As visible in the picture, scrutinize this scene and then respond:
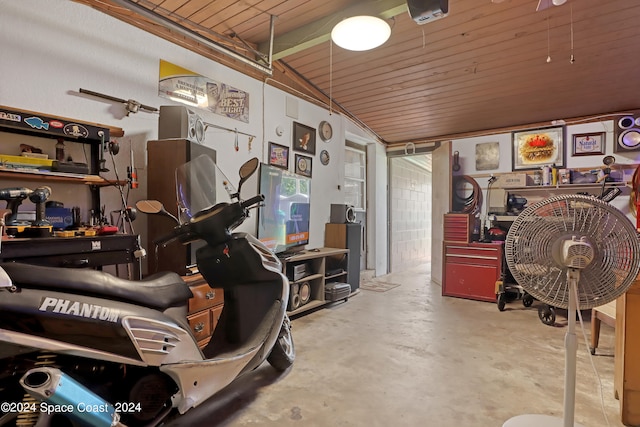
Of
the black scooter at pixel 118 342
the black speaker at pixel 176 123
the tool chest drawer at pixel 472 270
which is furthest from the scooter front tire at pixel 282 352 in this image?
the tool chest drawer at pixel 472 270

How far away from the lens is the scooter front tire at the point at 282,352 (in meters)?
1.93

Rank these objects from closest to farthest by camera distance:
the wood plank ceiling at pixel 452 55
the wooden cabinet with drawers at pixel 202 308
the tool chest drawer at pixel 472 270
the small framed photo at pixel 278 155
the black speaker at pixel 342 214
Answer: the wooden cabinet with drawers at pixel 202 308 < the wood plank ceiling at pixel 452 55 < the small framed photo at pixel 278 155 < the tool chest drawer at pixel 472 270 < the black speaker at pixel 342 214

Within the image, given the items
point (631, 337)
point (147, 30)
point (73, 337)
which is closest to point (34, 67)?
point (147, 30)

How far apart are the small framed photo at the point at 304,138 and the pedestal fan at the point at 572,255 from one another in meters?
2.78

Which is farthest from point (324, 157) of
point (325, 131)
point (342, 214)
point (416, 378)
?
point (416, 378)

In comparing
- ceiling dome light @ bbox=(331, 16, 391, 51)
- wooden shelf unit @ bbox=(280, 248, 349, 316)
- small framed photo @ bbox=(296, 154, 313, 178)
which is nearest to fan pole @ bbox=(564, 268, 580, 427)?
ceiling dome light @ bbox=(331, 16, 391, 51)

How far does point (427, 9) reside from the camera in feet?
6.57

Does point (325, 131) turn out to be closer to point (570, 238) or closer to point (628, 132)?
point (570, 238)

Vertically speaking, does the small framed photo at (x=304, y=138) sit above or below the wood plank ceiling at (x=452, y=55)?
below

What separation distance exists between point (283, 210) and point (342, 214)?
1.00m

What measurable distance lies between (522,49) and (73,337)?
12.4 ft

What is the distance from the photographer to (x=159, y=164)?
2.16 m

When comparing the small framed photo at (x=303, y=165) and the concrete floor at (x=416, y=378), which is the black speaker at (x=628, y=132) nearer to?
the concrete floor at (x=416, y=378)

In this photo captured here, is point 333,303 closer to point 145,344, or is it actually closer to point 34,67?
point 145,344
